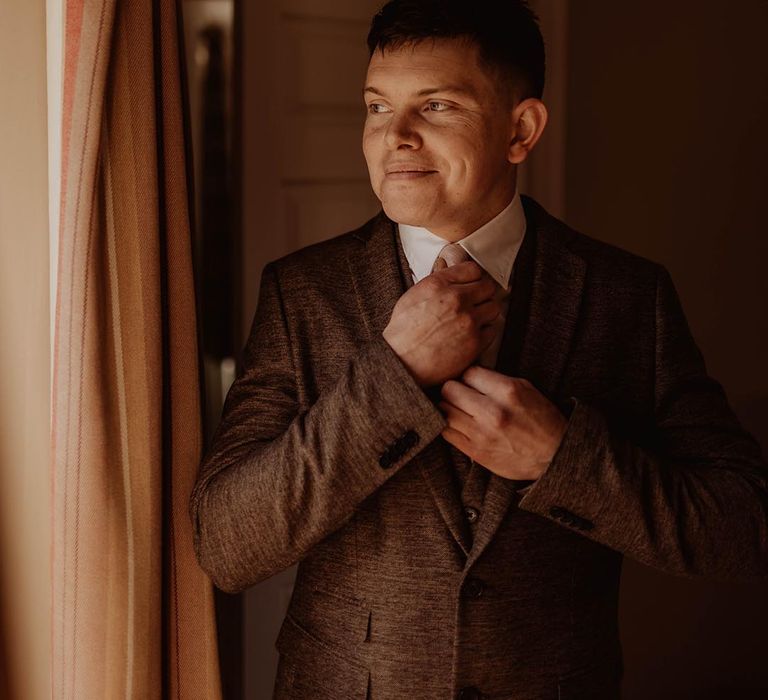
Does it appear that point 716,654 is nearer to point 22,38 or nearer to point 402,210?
point 402,210

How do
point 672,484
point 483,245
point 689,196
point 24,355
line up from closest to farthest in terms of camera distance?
point 24,355, point 672,484, point 483,245, point 689,196

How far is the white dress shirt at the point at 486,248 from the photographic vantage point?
52.0 inches

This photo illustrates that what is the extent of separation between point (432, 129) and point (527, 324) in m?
0.31

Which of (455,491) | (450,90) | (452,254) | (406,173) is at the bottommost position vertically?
(455,491)

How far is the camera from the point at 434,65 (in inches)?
48.6

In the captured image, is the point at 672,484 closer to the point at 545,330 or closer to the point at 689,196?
the point at 545,330

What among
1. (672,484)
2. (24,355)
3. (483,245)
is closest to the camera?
(24,355)

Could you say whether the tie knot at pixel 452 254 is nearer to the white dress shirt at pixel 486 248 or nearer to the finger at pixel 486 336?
the white dress shirt at pixel 486 248

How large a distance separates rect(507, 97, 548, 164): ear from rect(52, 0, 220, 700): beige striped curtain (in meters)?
0.48

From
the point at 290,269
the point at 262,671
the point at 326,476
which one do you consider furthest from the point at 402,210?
the point at 262,671

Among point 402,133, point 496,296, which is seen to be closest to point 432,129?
point 402,133

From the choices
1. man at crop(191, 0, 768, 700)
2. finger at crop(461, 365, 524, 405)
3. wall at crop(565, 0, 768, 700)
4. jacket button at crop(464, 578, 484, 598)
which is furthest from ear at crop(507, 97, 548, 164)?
wall at crop(565, 0, 768, 700)

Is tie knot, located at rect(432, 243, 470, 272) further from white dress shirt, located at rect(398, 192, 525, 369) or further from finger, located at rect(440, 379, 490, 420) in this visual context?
finger, located at rect(440, 379, 490, 420)

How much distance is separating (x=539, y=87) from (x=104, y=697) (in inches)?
42.0
